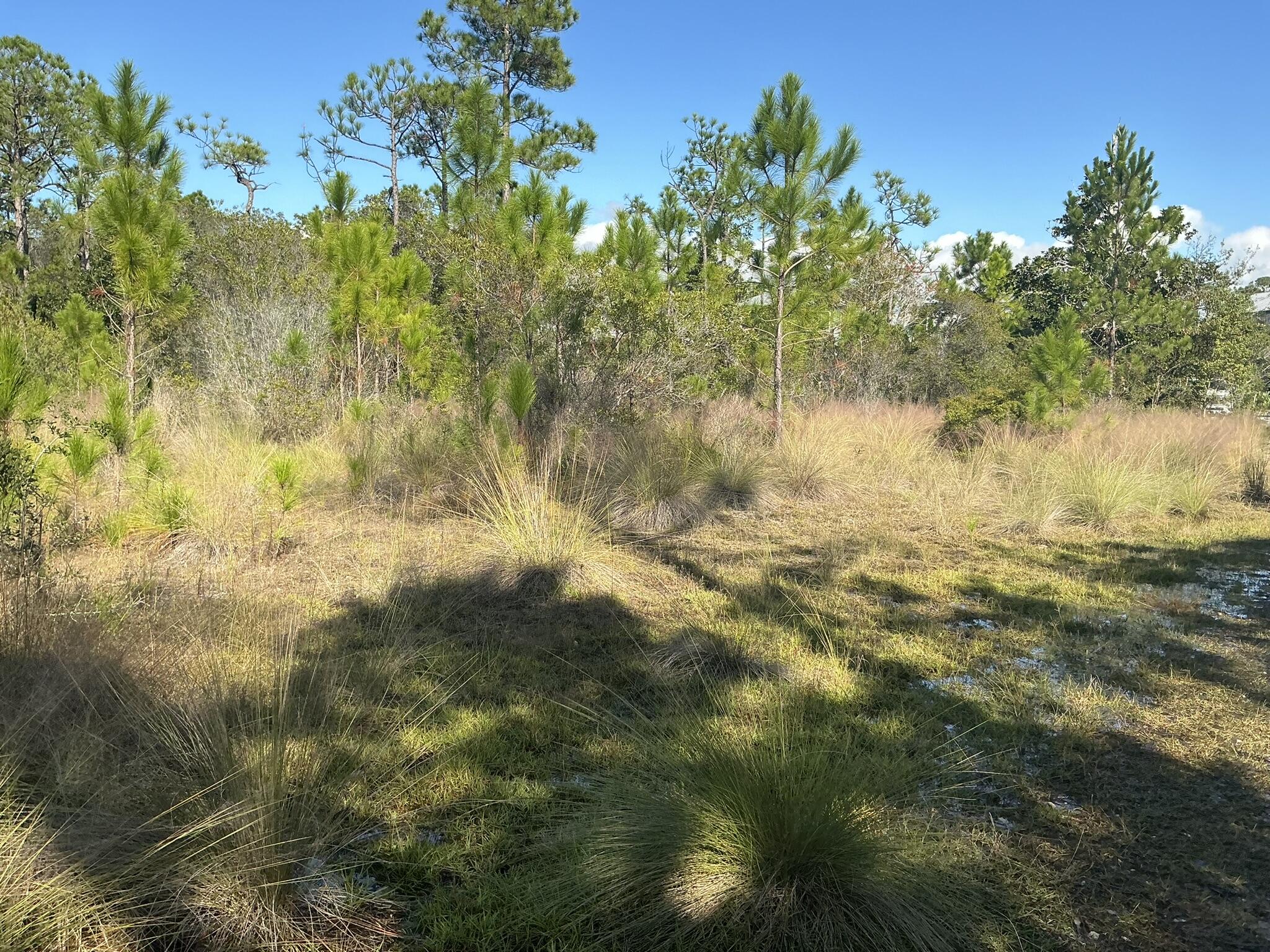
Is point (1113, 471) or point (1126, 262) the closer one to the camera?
point (1113, 471)

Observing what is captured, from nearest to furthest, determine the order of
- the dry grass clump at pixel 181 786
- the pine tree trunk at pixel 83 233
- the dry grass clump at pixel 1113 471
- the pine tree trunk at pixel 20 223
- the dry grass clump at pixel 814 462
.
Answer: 1. the dry grass clump at pixel 181 786
2. the dry grass clump at pixel 1113 471
3. the dry grass clump at pixel 814 462
4. the pine tree trunk at pixel 83 233
5. the pine tree trunk at pixel 20 223

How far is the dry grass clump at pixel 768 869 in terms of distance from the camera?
77.9 inches

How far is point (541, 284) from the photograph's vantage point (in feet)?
29.6

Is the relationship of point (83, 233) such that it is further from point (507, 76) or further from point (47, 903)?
point (47, 903)

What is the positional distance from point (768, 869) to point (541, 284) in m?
7.85

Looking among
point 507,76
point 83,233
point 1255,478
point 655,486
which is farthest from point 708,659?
point 507,76

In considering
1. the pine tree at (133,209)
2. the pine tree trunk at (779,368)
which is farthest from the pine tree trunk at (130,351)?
the pine tree trunk at (779,368)

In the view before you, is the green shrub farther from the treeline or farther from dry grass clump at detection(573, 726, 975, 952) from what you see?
dry grass clump at detection(573, 726, 975, 952)

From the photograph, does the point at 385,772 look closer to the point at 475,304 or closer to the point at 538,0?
the point at 475,304

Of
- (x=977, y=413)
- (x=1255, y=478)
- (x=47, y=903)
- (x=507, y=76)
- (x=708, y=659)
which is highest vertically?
(x=507, y=76)

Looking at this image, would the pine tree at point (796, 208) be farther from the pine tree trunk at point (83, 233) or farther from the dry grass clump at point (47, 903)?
the pine tree trunk at point (83, 233)

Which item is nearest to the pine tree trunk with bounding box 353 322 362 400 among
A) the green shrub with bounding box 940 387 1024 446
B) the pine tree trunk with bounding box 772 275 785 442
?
the pine tree trunk with bounding box 772 275 785 442

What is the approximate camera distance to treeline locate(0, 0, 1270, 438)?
9.00 m

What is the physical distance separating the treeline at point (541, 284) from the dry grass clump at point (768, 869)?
4403 millimetres
